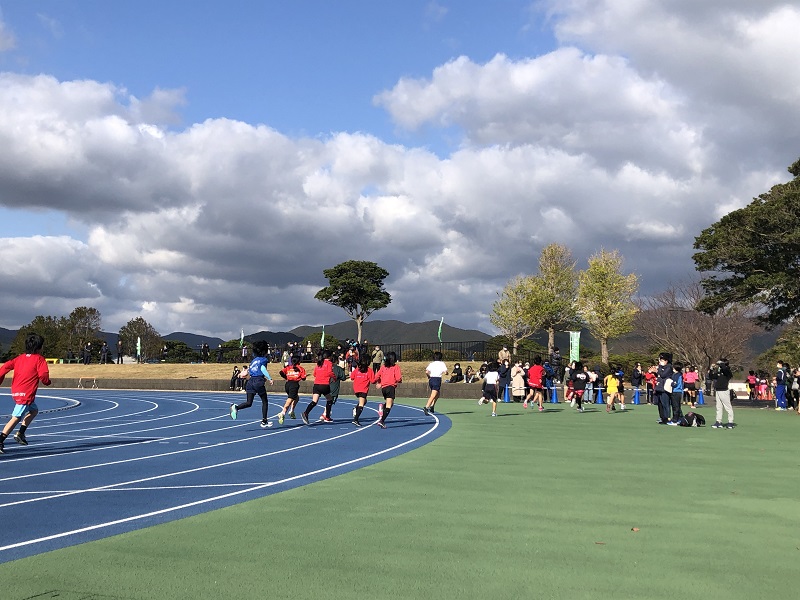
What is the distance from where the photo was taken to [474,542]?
602 cm

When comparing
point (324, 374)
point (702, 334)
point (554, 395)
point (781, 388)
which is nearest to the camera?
point (324, 374)

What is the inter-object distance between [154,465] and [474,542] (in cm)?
638

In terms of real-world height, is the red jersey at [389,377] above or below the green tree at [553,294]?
below

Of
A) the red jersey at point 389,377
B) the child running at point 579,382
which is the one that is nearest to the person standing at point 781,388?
the child running at point 579,382

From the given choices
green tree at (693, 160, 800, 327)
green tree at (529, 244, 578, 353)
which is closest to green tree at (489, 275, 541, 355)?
green tree at (529, 244, 578, 353)

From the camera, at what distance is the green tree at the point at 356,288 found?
7881cm

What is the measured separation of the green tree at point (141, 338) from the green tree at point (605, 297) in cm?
4403

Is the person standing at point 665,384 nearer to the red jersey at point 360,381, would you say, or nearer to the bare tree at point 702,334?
the red jersey at point 360,381

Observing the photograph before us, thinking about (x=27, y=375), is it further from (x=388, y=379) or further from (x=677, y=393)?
(x=677, y=393)

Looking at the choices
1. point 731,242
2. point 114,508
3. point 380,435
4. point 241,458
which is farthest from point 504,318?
point 114,508

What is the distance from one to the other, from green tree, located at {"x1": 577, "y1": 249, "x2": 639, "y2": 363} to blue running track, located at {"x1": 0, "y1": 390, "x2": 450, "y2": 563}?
47.0m

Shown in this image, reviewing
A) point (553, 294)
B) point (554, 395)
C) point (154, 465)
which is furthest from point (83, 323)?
point (154, 465)

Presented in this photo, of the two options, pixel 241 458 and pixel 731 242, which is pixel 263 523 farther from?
pixel 731 242

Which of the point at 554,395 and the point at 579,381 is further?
the point at 554,395
